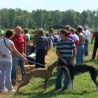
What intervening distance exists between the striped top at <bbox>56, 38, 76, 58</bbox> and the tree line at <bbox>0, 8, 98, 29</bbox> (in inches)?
4541

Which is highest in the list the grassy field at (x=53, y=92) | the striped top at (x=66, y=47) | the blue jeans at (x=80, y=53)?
the striped top at (x=66, y=47)

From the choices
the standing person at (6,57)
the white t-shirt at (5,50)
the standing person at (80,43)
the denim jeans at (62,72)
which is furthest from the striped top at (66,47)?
the standing person at (80,43)

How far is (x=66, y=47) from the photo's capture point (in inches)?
433

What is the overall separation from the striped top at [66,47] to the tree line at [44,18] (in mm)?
115343

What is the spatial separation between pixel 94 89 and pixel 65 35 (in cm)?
195

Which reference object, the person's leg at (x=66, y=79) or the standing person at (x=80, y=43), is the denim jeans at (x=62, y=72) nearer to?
the person's leg at (x=66, y=79)

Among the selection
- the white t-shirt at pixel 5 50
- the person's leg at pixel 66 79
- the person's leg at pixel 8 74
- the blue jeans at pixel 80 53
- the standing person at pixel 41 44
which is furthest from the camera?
the blue jeans at pixel 80 53

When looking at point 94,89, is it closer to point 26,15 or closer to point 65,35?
point 65,35

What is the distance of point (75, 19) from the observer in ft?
429

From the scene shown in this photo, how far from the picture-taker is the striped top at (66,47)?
35.9 feet

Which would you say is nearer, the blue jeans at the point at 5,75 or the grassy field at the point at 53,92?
the grassy field at the point at 53,92

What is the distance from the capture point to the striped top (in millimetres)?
10938

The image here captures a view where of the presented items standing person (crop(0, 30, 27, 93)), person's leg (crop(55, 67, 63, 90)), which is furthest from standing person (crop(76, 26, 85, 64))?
standing person (crop(0, 30, 27, 93))

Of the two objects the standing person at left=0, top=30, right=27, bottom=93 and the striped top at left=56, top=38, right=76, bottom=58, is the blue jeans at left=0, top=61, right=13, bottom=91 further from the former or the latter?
the striped top at left=56, top=38, right=76, bottom=58
